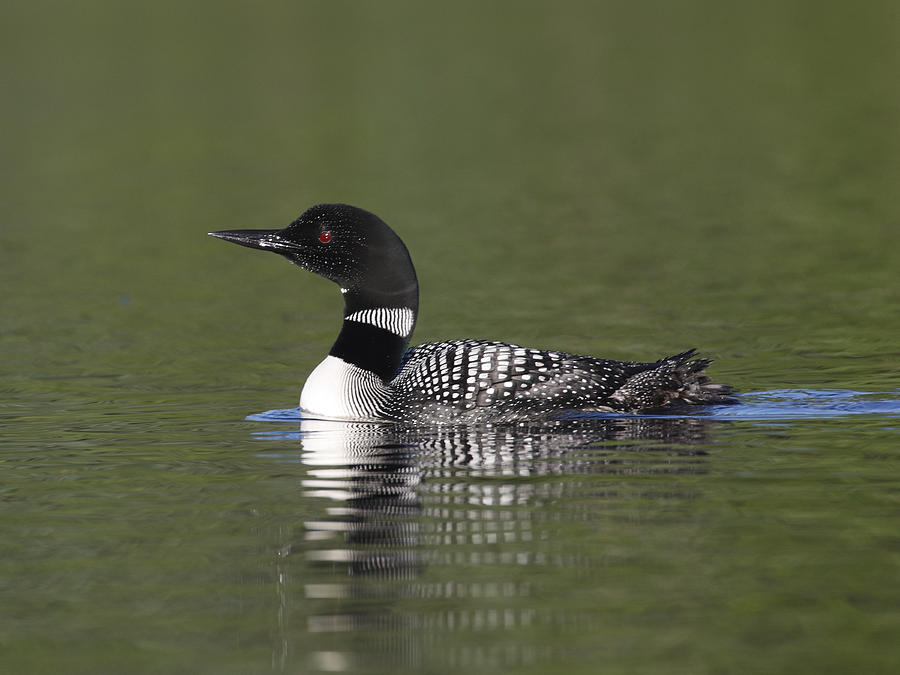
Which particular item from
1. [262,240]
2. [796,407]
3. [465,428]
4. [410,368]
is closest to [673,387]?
[796,407]

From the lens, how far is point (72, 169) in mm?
20406

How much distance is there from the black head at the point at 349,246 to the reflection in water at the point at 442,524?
2.64ft

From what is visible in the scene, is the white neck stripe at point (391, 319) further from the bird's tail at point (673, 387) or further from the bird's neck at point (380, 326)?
the bird's tail at point (673, 387)

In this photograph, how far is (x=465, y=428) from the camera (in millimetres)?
7535

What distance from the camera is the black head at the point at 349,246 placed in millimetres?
8078

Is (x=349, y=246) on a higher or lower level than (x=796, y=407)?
higher

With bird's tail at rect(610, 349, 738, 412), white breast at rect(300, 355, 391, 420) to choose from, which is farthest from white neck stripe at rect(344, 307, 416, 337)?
bird's tail at rect(610, 349, 738, 412)

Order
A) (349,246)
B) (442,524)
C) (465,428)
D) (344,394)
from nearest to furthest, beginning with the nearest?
(442,524) → (465,428) → (344,394) → (349,246)

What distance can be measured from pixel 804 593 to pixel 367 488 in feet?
6.90

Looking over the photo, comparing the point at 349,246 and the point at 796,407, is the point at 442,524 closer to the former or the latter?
the point at 796,407

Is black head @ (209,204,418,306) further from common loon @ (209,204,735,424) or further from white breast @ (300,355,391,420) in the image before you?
white breast @ (300,355,391,420)

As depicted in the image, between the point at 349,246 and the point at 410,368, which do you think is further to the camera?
the point at 349,246

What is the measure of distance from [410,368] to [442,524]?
231 cm

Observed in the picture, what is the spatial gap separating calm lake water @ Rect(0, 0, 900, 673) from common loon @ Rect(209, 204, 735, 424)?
19 cm
